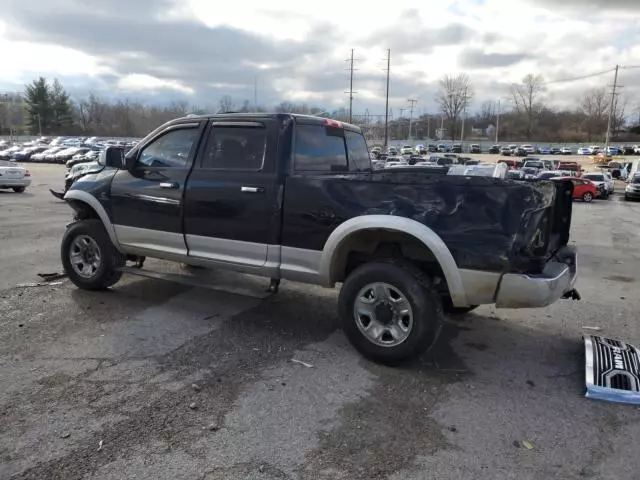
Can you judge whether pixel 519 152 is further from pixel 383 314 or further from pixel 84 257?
pixel 383 314

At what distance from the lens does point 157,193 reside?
18.5 ft

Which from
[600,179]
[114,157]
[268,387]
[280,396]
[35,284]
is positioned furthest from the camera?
[600,179]

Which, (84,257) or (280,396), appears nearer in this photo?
(280,396)

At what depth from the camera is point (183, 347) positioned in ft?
15.6

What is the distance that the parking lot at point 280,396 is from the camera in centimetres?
308

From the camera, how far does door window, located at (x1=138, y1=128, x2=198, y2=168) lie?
5.57 m

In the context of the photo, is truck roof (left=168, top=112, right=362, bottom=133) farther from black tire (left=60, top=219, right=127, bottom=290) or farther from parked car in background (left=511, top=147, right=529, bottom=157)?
parked car in background (left=511, top=147, right=529, bottom=157)

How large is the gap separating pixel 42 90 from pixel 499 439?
430 ft

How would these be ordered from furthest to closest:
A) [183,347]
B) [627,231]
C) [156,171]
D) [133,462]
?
[627,231], [156,171], [183,347], [133,462]

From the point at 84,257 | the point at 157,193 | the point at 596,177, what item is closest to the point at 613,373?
the point at 157,193

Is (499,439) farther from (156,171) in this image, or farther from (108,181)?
(108,181)

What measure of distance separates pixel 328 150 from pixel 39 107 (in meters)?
126

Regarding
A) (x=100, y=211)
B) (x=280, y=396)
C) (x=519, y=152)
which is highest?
(x=519, y=152)

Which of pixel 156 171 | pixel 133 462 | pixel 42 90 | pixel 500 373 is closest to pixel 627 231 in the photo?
pixel 500 373
